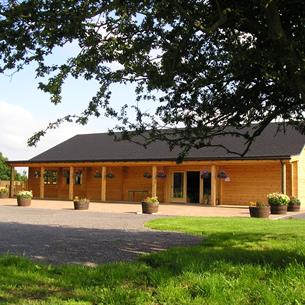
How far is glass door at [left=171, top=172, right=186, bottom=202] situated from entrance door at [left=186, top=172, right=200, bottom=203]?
0.26 m

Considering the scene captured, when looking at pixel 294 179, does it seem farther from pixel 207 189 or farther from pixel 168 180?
pixel 168 180

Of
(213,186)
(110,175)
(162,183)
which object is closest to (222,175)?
(213,186)

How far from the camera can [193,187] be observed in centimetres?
3281

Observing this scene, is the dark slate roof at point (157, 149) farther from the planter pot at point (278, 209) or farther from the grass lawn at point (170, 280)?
the grass lawn at point (170, 280)

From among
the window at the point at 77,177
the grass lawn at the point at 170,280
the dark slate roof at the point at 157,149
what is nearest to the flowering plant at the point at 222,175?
the dark slate roof at the point at 157,149

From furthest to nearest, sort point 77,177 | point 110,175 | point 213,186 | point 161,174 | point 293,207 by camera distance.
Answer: point 77,177 → point 110,175 → point 161,174 → point 213,186 → point 293,207

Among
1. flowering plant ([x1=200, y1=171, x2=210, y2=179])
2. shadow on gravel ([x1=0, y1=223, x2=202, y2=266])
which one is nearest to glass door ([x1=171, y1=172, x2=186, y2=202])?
flowering plant ([x1=200, y1=171, x2=210, y2=179])

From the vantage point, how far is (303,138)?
30297 mm

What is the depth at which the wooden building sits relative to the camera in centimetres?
2952

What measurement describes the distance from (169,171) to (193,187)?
1.95 metres

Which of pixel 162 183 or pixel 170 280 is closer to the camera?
pixel 170 280

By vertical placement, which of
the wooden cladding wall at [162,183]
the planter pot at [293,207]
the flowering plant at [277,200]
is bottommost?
the planter pot at [293,207]

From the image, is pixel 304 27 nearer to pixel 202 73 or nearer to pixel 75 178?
pixel 202 73

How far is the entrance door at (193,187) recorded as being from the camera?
3256 centimetres
